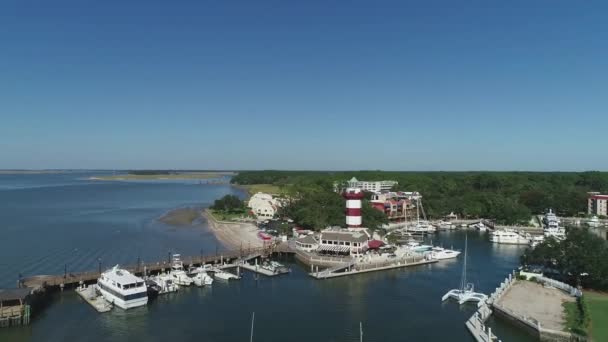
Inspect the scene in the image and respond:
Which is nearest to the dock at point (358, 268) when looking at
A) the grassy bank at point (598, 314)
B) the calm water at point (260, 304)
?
the calm water at point (260, 304)

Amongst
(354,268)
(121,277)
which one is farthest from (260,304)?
(354,268)

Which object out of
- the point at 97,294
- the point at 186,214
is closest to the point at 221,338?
the point at 97,294

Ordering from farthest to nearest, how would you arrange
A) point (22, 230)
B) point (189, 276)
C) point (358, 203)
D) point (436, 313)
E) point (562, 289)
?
point (22, 230)
point (358, 203)
point (189, 276)
point (562, 289)
point (436, 313)

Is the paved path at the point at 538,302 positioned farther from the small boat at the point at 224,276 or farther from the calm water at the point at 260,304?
the small boat at the point at 224,276

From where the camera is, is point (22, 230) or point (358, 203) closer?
point (358, 203)

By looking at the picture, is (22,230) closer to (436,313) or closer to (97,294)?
(97,294)

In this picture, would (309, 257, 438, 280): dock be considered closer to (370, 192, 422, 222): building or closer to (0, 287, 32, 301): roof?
(0, 287, 32, 301): roof
